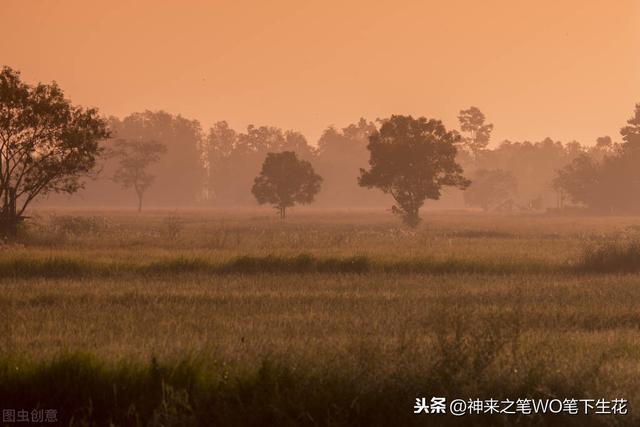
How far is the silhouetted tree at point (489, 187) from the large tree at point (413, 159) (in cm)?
7639

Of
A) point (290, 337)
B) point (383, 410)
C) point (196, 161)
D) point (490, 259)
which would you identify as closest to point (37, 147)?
point (490, 259)

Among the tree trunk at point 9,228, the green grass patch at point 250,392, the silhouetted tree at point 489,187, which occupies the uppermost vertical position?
the silhouetted tree at point 489,187

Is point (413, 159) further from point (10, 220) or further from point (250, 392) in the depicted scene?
point (250, 392)

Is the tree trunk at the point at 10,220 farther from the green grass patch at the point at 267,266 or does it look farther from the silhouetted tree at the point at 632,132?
the silhouetted tree at the point at 632,132

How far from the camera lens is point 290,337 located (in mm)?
17359

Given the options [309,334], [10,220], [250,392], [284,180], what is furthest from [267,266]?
[284,180]

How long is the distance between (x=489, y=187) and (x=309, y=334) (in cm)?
13203

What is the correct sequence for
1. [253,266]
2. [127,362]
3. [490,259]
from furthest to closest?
[490,259] < [253,266] < [127,362]

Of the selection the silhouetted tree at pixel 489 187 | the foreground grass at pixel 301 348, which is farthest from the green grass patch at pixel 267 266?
the silhouetted tree at pixel 489 187

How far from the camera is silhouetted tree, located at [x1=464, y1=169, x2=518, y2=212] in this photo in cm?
14638

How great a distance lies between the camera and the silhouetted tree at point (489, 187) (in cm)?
14638

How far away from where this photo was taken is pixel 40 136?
40.9 m

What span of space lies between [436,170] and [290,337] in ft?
171

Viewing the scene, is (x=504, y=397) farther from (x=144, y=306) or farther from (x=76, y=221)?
(x=76, y=221)
